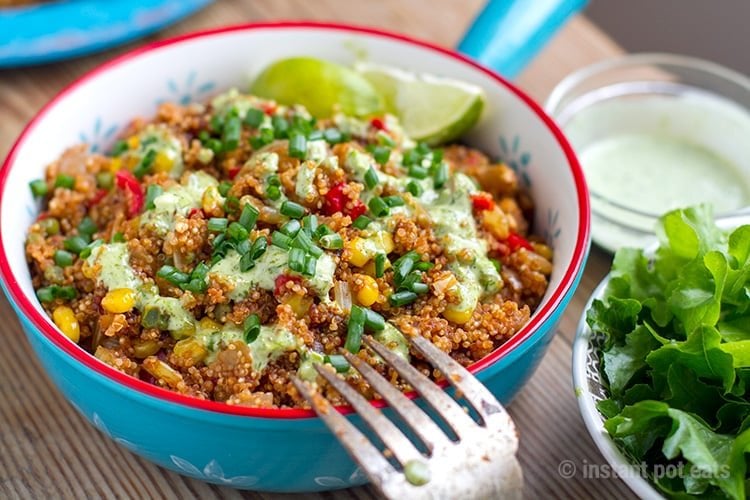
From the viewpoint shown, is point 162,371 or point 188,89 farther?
point 188,89

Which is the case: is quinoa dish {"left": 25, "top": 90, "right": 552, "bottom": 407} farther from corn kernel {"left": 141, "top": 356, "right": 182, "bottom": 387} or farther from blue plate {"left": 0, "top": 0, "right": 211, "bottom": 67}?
blue plate {"left": 0, "top": 0, "right": 211, "bottom": 67}

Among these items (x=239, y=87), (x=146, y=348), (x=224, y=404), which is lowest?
(x=146, y=348)

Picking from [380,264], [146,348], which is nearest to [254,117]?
[380,264]

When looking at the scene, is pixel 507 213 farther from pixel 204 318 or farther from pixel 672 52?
pixel 672 52

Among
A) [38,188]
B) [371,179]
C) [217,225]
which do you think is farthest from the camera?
[38,188]

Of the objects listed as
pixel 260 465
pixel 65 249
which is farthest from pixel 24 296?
pixel 260 465

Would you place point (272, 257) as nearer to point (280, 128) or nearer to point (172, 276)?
point (172, 276)

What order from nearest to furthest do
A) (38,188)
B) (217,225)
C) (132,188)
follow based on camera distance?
1. (217,225)
2. (132,188)
3. (38,188)

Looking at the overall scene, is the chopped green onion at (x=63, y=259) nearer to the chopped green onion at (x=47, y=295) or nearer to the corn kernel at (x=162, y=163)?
the chopped green onion at (x=47, y=295)
